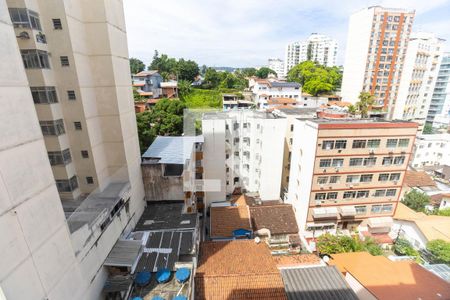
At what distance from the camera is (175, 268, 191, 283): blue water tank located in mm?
11427

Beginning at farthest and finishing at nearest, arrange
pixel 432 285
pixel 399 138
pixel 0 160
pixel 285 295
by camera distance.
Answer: pixel 399 138 < pixel 432 285 < pixel 285 295 < pixel 0 160

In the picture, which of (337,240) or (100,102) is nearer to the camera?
(100,102)

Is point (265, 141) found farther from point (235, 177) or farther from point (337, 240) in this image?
point (337, 240)

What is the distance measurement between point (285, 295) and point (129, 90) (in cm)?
1666

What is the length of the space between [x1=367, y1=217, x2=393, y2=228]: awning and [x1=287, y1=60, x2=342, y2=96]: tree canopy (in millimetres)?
48133

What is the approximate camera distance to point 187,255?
13.6m

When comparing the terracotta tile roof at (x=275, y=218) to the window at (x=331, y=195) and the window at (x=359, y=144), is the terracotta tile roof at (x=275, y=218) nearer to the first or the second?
the window at (x=331, y=195)

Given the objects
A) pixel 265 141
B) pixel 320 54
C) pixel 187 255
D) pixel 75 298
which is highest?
pixel 320 54

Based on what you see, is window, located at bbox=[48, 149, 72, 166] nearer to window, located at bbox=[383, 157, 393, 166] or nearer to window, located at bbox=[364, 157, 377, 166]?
window, located at bbox=[364, 157, 377, 166]

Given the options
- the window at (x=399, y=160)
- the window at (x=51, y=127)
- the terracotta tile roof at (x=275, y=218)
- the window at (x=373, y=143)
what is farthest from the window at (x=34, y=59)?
the window at (x=399, y=160)

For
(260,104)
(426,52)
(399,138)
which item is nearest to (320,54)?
(426,52)

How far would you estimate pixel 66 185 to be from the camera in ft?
42.5

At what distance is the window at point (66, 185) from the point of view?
12.8m

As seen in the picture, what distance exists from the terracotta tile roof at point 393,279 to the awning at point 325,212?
5.64 meters
